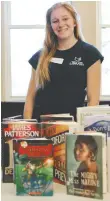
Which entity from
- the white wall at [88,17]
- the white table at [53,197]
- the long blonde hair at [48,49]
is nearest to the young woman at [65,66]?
the long blonde hair at [48,49]

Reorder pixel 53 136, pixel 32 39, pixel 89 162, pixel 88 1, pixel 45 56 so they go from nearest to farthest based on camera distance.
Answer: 1. pixel 89 162
2. pixel 53 136
3. pixel 45 56
4. pixel 88 1
5. pixel 32 39

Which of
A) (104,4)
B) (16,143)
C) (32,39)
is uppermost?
(104,4)

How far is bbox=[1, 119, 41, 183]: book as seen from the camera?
1.30m

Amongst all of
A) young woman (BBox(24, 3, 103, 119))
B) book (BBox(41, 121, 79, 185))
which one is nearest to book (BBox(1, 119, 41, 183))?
book (BBox(41, 121, 79, 185))

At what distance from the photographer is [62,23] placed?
2221 millimetres

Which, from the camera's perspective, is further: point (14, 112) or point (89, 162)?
point (14, 112)

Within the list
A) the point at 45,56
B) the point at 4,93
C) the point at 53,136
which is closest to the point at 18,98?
the point at 4,93

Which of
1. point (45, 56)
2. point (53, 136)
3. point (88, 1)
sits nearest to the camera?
point (53, 136)

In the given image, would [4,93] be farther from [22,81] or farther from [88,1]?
[88,1]

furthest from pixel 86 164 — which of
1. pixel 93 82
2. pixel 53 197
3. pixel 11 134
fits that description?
pixel 93 82

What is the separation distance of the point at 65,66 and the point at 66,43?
0.18 m

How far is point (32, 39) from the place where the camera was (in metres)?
4.30

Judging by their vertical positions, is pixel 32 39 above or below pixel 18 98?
above

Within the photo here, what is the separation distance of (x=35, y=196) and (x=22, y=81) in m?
3.25
